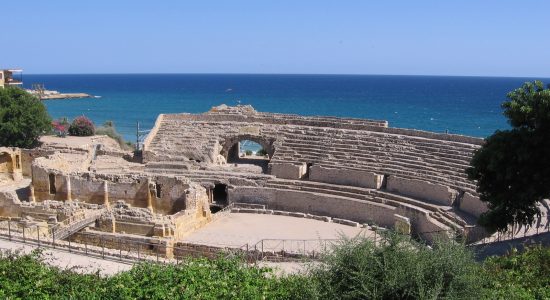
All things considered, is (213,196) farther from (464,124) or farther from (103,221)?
(464,124)

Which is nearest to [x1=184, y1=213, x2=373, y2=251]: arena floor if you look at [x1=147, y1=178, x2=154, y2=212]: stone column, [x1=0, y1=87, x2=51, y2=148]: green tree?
[x1=147, y1=178, x2=154, y2=212]: stone column

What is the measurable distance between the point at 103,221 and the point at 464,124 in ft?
209

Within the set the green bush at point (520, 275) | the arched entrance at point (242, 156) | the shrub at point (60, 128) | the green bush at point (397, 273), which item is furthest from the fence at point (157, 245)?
the shrub at point (60, 128)

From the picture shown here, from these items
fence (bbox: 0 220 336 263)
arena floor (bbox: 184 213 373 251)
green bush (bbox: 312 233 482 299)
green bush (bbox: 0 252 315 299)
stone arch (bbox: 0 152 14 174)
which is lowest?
arena floor (bbox: 184 213 373 251)

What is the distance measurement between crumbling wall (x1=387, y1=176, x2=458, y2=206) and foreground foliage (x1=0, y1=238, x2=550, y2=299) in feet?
33.1

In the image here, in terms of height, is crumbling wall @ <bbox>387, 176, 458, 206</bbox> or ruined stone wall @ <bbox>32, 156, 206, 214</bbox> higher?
crumbling wall @ <bbox>387, 176, 458, 206</bbox>

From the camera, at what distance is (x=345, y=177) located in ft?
88.0

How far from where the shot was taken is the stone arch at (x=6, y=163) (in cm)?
3158

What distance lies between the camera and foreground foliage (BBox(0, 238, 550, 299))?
9.39 meters

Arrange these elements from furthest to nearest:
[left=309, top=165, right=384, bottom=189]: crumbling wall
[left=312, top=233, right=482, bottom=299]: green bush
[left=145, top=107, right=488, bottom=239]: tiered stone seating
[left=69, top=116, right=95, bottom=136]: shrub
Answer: [left=69, top=116, right=95, bottom=136]: shrub → [left=309, top=165, right=384, bottom=189]: crumbling wall → [left=145, top=107, right=488, bottom=239]: tiered stone seating → [left=312, top=233, right=482, bottom=299]: green bush

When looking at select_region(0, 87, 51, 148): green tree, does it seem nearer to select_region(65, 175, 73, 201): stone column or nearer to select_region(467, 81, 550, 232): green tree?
select_region(65, 175, 73, 201): stone column

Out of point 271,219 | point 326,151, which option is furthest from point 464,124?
point 271,219

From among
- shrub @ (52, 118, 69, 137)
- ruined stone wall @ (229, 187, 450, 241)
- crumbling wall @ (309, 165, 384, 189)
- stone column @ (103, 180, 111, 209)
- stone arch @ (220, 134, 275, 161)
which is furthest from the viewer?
shrub @ (52, 118, 69, 137)

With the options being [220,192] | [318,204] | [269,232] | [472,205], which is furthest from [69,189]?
[472,205]
